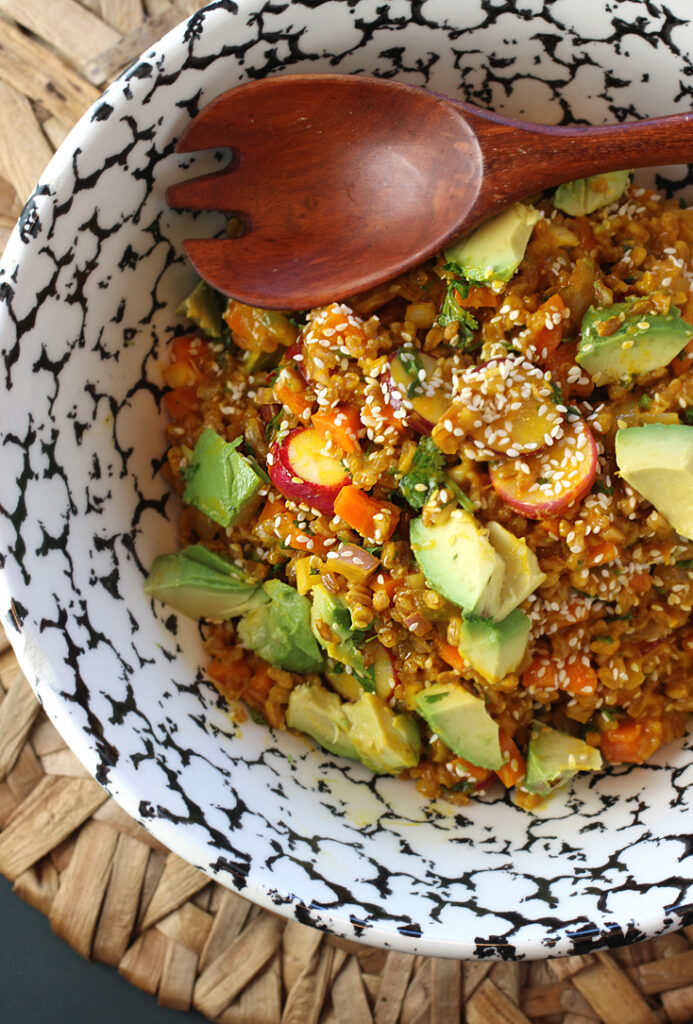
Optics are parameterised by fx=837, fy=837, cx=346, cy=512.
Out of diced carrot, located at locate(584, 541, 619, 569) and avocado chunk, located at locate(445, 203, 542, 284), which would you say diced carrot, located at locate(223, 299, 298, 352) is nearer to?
avocado chunk, located at locate(445, 203, 542, 284)

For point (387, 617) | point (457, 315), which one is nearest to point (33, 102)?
point (457, 315)

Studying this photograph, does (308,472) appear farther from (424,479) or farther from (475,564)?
(475,564)

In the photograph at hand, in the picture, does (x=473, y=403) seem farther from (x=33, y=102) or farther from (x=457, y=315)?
(x=33, y=102)

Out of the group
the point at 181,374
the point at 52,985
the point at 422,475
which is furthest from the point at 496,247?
the point at 52,985

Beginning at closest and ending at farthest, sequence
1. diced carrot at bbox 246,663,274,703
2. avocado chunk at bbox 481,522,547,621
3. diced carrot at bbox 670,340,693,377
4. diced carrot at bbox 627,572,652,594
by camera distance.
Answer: avocado chunk at bbox 481,522,547,621 < diced carrot at bbox 670,340,693,377 < diced carrot at bbox 627,572,652,594 < diced carrot at bbox 246,663,274,703

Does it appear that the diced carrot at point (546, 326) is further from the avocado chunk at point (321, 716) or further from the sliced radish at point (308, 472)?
the avocado chunk at point (321, 716)

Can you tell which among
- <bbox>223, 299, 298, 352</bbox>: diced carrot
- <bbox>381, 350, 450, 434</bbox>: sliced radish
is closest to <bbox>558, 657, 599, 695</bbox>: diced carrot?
<bbox>381, 350, 450, 434</bbox>: sliced radish
